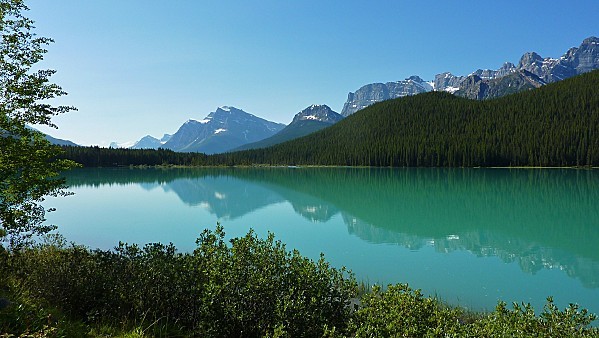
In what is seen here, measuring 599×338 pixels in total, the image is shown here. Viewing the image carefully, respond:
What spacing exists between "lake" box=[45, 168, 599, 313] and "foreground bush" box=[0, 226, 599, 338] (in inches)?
390

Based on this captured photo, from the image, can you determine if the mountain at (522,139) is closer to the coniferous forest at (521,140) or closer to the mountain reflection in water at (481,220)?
the coniferous forest at (521,140)

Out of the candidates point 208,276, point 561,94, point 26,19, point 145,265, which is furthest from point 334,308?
point 561,94

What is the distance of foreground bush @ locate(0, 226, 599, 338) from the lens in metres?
6.84

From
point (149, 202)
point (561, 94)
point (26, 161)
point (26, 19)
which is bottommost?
point (149, 202)

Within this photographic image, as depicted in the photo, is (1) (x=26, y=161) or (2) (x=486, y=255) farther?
(2) (x=486, y=255)

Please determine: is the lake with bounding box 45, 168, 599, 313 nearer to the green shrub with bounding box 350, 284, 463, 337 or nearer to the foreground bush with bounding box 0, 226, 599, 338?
the foreground bush with bounding box 0, 226, 599, 338

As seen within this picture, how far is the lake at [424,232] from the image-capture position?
18.9 m

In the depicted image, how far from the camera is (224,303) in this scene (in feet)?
27.2

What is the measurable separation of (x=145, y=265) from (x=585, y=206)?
54.7 m

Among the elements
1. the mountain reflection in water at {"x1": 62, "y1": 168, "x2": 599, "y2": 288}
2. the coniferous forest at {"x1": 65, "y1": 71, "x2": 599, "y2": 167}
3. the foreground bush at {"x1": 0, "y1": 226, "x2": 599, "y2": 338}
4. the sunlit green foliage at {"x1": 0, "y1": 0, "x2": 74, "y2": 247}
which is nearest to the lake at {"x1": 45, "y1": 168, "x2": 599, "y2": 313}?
the mountain reflection in water at {"x1": 62, "y1": 168, "x2": 599, "y2": 288}

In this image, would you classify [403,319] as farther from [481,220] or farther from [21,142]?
[481,220]

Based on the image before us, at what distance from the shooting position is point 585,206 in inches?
1763

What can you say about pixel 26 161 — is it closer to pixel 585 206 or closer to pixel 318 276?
pixel 318 276

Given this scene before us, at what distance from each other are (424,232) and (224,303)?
27.7 meters
